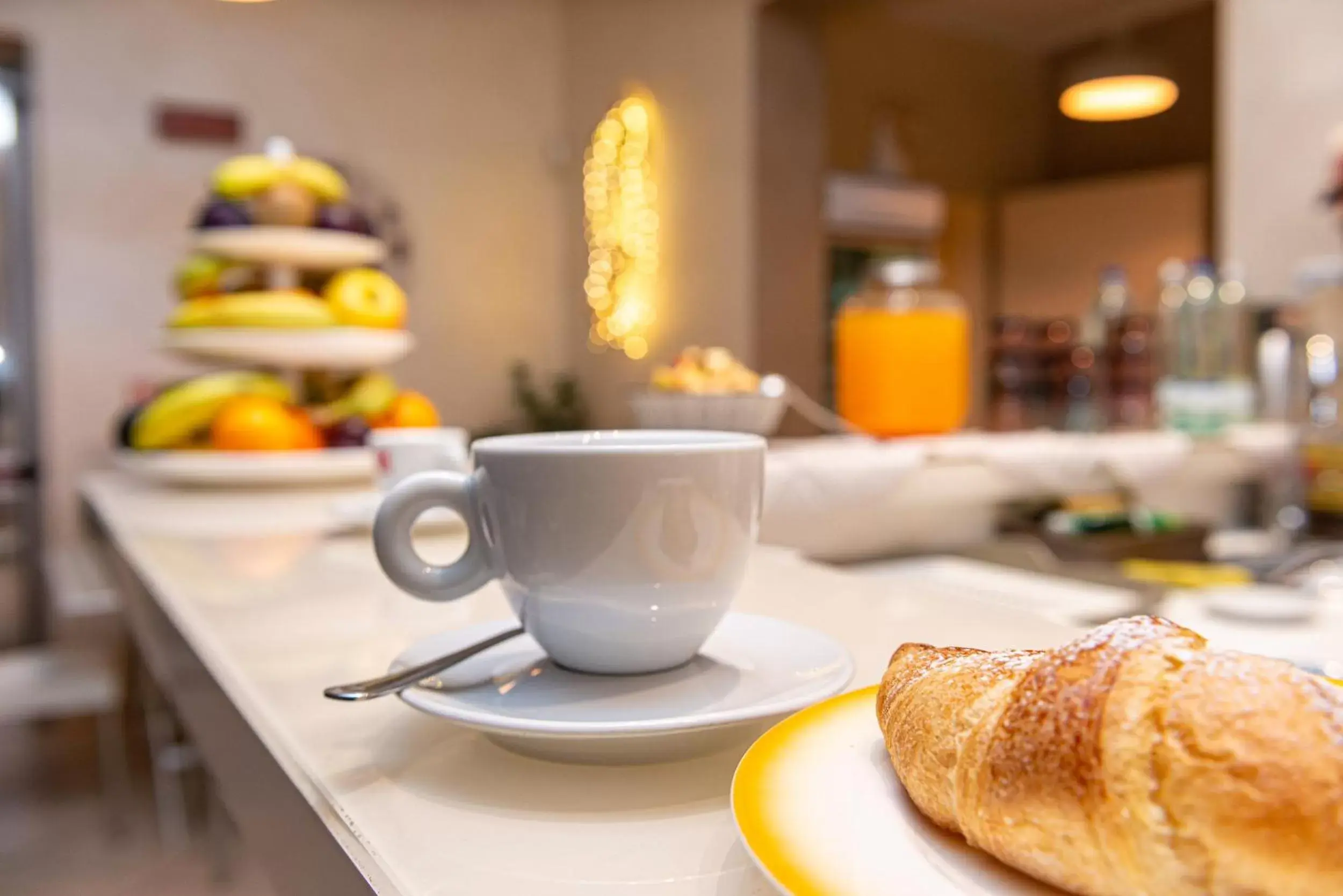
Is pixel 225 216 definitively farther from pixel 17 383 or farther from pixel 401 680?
pixel 17 383

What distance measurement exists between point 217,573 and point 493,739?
0.44 m

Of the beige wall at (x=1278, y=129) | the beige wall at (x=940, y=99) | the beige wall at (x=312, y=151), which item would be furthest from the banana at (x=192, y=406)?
the beige wall at (x=940, y=99)

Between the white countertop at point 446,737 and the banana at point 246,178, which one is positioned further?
the banana at point 246,178

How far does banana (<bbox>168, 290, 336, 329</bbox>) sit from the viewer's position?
1.33 metres

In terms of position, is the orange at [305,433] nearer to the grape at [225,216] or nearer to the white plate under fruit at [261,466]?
the white plate under fruit at [261,466]

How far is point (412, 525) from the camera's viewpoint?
0.38 m

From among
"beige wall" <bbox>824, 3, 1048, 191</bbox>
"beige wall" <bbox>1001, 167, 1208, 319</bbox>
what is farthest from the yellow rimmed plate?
"beige wall" <bbox>1001, 167, 1208, 319</bbox>

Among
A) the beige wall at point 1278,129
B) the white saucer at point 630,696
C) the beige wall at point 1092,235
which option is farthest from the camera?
the beige wall at point 1092,235

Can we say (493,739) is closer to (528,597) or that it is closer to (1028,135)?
(528,597)

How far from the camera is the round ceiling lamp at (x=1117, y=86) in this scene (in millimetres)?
3277

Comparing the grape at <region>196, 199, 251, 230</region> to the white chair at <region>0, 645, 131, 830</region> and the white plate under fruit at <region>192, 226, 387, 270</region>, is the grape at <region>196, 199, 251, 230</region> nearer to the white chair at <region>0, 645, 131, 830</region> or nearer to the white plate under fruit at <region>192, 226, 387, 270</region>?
the white plate under fruit at <region>192, 226, 387, 270</region>

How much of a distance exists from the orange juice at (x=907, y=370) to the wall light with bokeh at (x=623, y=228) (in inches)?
112

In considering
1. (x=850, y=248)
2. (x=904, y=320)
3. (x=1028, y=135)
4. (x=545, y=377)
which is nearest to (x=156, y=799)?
(x=904, y=320)

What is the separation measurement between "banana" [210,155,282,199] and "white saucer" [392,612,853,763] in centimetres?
121
